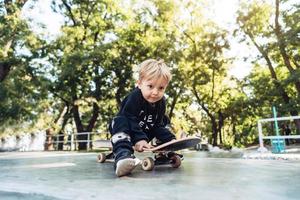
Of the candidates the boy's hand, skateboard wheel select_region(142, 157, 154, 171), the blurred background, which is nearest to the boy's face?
the boy's hand

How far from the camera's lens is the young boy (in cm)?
246

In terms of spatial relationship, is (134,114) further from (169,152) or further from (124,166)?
(124,166)

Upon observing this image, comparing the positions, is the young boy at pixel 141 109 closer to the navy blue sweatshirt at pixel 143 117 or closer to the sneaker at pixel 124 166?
the navy blue sweatshirt at pixel 143 117

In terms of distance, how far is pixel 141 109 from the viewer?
8.86ft

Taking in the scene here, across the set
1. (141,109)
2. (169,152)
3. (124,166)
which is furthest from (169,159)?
(124,166)

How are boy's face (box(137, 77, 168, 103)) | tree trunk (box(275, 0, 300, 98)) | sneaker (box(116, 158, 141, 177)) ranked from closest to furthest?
1. sneaker (box(116, 158, 141, 177))
2. boy's face (box(137, 77, 168, 103))
3. tree trunk (box(275, 0, 300, 98))

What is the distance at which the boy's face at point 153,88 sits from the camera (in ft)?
8.28

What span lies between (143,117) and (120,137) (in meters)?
0.39

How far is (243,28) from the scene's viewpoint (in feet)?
50.7

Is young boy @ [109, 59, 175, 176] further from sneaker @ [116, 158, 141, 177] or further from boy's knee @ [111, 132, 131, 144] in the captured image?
sneaker @ [116, 158, 141, 177]

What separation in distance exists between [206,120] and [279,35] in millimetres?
12794

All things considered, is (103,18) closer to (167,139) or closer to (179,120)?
(179,120)

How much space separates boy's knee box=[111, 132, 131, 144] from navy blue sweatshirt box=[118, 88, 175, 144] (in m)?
0.12

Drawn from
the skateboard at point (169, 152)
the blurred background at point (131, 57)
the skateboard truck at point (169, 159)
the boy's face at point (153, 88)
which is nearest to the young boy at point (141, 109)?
the boy's face at point (153, 88)
